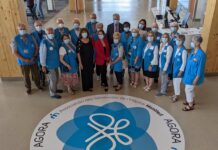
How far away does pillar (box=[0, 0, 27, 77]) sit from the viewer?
542cm

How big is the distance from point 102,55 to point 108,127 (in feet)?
5.30

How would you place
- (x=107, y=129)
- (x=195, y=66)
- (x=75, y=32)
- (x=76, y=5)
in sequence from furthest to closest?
1. (x=76, y=5)
2. (x=75, y=32)
3. (x=107, y=129)
4. (x=195, y=66)

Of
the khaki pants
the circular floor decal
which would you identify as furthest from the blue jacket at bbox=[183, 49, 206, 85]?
the khaki pants

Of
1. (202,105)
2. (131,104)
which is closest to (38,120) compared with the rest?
(131,104)

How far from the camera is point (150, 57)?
16.8ft

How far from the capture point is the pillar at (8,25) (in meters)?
5.42

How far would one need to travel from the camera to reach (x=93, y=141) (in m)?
4.23

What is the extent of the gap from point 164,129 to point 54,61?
259 cm

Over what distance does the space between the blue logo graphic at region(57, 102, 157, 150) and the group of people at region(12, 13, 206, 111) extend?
32.3 inches

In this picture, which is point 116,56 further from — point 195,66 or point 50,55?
point 195,66

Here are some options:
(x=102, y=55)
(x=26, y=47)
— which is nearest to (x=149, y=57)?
(x=102, y=55)

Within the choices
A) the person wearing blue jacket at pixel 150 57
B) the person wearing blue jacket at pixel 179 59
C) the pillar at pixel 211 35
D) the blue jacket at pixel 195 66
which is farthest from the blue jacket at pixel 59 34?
the pillar at pixel 211 35

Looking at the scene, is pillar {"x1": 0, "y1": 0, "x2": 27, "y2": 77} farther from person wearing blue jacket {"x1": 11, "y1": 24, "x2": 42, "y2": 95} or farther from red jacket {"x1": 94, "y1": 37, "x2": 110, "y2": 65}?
red jacket {"x1": 94, "y1": 37, "x2": 110, "y2": 65}

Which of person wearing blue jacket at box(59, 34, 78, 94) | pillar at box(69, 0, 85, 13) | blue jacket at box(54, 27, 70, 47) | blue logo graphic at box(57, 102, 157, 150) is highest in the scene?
pillar at box(69, 0, 85, 13)
